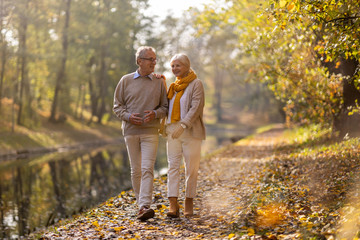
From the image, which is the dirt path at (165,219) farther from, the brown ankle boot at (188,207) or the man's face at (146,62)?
the man's face at (146,62)

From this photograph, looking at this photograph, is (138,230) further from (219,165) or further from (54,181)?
(54,181)

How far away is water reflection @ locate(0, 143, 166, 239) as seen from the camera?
8.76 m

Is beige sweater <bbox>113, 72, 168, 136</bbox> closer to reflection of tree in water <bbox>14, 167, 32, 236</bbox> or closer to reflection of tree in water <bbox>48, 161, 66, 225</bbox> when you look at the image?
reflection of tree in water <bbox>14, 167, 32, 236</bbox>

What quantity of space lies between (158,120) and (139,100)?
1.41ft

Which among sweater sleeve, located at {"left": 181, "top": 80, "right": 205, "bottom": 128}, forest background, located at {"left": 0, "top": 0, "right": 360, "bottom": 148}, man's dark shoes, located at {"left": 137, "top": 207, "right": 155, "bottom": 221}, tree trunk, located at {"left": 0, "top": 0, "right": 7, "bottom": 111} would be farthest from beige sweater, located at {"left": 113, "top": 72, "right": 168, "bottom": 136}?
tree trunk, located at {"left": 0, "top": 0, "right": 7, "bottom": 111}

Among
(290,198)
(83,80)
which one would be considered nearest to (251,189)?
(290,198)

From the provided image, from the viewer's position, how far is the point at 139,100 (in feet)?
19.6

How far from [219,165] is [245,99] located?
6152 centimetres

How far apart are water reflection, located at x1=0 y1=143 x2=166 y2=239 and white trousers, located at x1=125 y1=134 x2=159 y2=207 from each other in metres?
3.24

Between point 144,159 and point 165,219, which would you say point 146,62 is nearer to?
point 144,159

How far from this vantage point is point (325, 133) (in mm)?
12195

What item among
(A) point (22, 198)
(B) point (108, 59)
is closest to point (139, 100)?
(A) point (22, 198)

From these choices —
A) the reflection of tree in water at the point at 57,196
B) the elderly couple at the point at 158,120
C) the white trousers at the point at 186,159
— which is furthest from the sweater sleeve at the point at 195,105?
the reflection of tree in water at the point at 57,196

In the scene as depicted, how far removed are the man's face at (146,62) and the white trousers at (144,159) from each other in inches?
38.4
